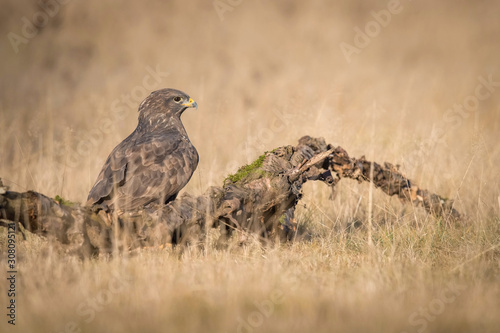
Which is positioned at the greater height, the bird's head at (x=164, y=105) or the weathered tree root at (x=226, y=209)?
the bird's head at (x=164, y=105)

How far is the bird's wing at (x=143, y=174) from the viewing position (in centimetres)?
537

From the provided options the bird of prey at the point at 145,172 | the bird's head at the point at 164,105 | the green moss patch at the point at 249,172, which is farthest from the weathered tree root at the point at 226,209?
the bird's head at the point at 164,105

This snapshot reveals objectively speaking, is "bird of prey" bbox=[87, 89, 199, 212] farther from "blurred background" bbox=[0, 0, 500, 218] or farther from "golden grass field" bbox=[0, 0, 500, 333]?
"blurred background" bbox=[0, 0, 500, 218]

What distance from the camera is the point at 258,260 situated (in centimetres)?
470

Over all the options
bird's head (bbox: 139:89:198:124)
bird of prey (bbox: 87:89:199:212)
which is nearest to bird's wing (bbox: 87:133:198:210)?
bird of prey (bbox: 87:89:199:212)

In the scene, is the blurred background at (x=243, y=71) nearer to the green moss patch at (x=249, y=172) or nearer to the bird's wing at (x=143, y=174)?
the bird's wing at (x=143, y=174)

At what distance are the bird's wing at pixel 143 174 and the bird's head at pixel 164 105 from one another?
2.37 ft

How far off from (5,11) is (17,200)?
51.7ft

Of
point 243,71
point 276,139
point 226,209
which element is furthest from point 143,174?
point 243,71

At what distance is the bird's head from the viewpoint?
655 centimetres

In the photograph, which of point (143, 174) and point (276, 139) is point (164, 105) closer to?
point (143, 174)

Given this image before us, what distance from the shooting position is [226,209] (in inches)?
195

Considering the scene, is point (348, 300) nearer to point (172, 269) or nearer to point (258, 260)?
point (258, 260)

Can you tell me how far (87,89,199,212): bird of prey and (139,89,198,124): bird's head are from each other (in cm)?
37
